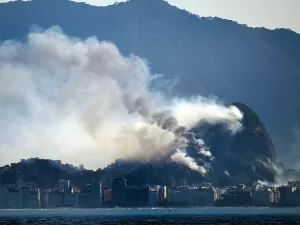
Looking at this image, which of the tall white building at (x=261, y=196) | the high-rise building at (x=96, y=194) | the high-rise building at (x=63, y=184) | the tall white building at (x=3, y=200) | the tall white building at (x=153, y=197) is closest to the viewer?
the tall white building at (x=153, y=197)

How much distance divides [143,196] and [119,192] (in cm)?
232

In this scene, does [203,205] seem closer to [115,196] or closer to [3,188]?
[115,196]

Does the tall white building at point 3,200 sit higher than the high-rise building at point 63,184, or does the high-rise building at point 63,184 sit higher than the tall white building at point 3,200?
the high-rise building at point 63,184

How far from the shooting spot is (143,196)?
234 feet

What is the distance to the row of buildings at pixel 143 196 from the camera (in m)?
70.8

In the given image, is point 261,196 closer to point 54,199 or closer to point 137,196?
point 137,196

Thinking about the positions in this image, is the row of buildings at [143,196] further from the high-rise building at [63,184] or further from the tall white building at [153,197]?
the high-rise building at [63,184]

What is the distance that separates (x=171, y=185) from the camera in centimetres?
7544

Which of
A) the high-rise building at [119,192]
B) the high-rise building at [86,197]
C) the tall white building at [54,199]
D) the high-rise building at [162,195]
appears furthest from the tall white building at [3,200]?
the high-rise building at [162,195]

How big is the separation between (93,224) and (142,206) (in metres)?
28.2

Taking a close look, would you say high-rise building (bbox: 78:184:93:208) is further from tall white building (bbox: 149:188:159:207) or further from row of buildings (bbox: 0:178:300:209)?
tall white building (bbox: 149:188:159:207)

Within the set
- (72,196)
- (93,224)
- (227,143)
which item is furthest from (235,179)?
(93,224)

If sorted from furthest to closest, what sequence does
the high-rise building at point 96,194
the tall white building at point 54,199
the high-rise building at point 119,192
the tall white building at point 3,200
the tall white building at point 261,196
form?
the tall white building at point 54,199 < the tall white building at point 261,196 < the high-rise building at point 96,194 < the tall white building at point 3,200 < the high-rise building at point 119,192

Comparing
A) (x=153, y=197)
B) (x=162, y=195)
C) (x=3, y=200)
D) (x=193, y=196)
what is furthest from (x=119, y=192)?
(x=3, y=200)
